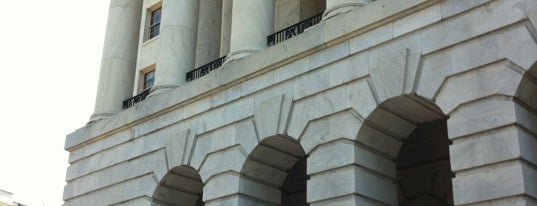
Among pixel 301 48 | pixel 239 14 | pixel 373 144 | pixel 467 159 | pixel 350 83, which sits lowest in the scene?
pixel 467 159

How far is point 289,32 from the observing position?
2458cm

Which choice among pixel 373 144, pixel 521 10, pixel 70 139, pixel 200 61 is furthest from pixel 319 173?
pixel 70 139

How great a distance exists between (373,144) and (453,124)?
3.18 metres

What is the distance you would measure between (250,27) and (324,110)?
5722mm

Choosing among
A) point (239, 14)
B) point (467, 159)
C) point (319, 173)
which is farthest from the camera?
point (239, 14)

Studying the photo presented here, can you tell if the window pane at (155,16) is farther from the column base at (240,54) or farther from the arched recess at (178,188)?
the arched recess at (178,188)

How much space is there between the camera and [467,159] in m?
16.8

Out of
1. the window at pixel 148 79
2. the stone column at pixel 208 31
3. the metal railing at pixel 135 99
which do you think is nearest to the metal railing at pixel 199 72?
the stone column at pixel 208 31

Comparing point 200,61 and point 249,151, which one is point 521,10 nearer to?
point 249,151

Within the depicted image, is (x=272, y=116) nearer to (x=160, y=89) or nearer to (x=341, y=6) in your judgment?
(x=341, y=6)

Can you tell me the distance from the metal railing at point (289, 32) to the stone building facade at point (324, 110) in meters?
0.09

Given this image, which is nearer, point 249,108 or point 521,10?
point 521,10

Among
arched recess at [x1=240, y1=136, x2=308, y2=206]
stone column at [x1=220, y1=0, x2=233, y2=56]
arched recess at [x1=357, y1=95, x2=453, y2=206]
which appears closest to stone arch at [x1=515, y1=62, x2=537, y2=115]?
arched recess at [x1=357, y1=95, x2=453, y2=206]

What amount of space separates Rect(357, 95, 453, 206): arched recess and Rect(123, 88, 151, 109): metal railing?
37.3 feet
